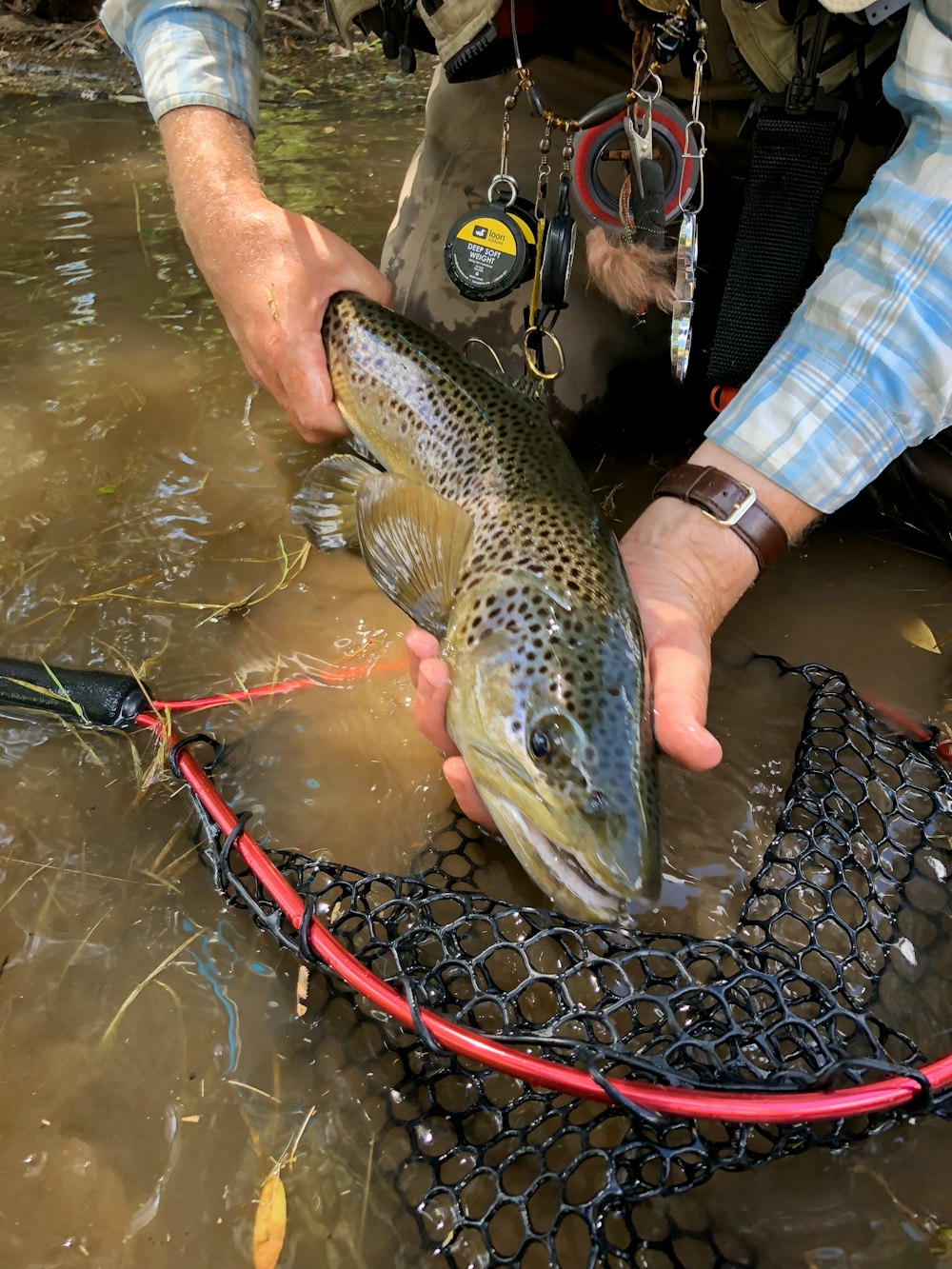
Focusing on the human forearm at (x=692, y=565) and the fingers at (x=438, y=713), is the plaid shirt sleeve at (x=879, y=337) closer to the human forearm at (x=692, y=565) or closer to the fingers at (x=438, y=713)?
the human forearm at (x=692, y=565)

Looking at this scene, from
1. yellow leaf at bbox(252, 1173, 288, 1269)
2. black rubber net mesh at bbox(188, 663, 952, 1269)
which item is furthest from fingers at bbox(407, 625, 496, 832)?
yellow leaf at bbox(252, 1173, 288, 1269)

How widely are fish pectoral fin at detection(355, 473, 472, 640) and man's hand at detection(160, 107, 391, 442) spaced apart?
0.51 m

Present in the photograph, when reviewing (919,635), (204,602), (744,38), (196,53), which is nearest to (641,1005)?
(919,635)

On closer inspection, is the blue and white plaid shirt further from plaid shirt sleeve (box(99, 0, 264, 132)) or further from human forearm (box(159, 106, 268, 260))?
plaid shirt sleeve (box(99, 0, 264, 132))

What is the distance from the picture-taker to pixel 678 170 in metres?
2.10

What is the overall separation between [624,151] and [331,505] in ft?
3.90

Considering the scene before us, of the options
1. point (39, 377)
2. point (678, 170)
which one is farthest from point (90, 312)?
point (678, 170)

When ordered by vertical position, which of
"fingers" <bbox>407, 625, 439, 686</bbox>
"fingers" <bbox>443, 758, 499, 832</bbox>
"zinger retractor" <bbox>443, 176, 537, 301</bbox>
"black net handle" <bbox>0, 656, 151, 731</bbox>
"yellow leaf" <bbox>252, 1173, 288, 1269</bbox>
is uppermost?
"zinger retractor" <bbox>443, 176, 537, 301</bbox>

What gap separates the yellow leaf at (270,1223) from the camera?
1320 millimetres

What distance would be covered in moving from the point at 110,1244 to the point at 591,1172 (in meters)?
0.77

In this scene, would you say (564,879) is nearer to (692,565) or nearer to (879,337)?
(692,565)

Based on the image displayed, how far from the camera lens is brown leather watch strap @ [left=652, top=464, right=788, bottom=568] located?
1.99 meters

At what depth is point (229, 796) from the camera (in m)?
2.01

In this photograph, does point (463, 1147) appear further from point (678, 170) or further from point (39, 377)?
point (39, 377)
